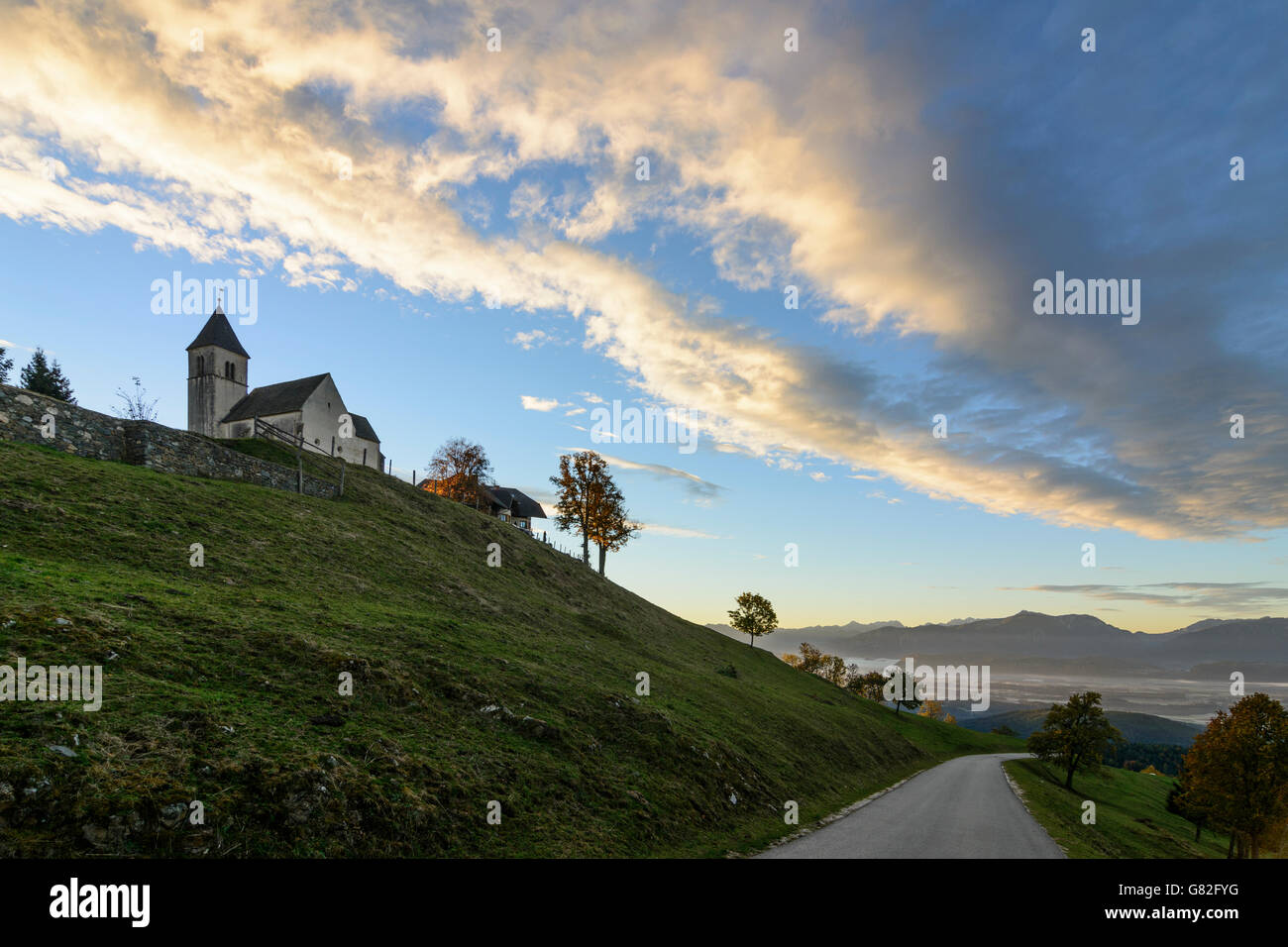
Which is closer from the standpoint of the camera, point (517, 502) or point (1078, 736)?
point (1078, 736)

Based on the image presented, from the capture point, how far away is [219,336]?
82.8 meters

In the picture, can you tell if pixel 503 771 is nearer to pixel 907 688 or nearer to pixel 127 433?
pixel 127 433

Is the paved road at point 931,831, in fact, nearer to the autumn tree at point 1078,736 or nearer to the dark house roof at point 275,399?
the autumn tree at point 1078,736

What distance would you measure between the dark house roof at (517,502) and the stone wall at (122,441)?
72.0 m

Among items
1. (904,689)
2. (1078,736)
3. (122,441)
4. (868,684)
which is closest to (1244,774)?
(1078,736)

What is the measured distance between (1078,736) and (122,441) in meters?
94.5

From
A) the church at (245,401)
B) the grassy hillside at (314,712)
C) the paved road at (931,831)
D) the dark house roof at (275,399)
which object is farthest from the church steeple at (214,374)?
the paved road at (931,831)

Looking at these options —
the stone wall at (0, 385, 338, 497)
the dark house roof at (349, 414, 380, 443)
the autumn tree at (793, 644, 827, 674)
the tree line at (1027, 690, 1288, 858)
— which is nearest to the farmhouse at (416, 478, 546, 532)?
the dark house roof at (349, 414, 380, 443)

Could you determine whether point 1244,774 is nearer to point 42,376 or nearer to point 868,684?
point 868,684

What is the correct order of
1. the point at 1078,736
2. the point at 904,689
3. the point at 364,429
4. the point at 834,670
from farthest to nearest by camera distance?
the point at 834,670, the point at 904,689, the point at 364,429, the point at 1078,736

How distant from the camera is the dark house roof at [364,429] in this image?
293 feet

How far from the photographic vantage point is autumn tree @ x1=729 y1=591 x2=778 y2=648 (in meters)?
115
